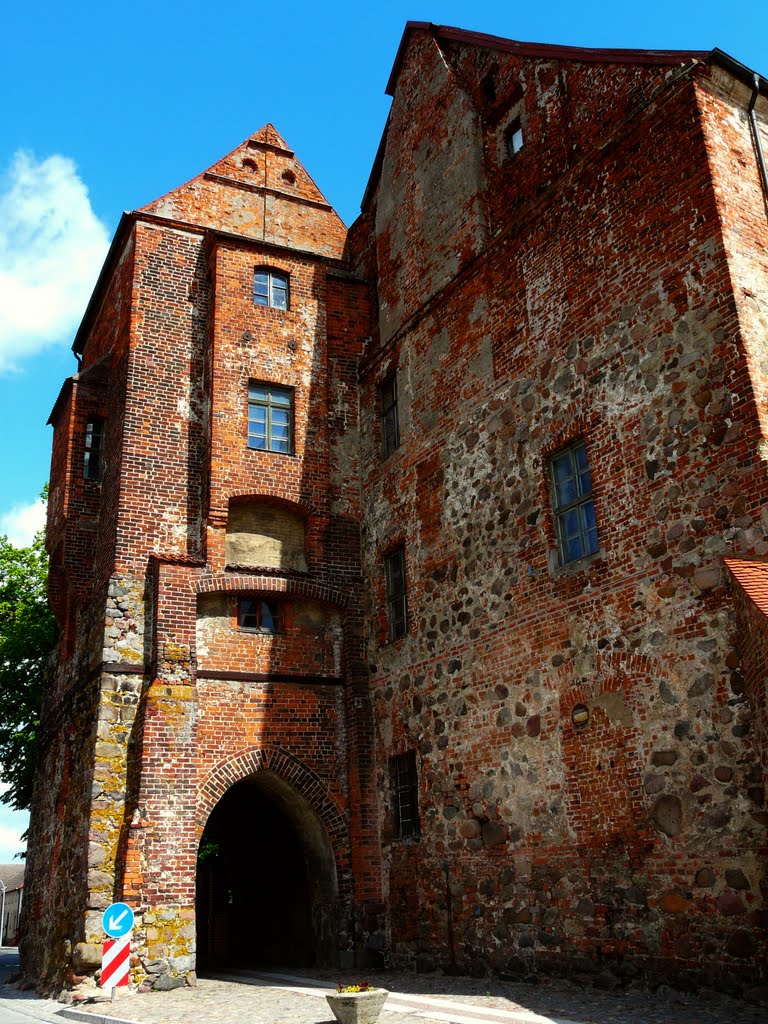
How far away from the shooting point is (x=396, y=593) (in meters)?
15.0

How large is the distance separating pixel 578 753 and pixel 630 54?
8.64 metres

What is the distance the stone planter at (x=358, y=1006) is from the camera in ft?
26.8

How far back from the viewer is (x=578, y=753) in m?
10.4

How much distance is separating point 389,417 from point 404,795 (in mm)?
6442

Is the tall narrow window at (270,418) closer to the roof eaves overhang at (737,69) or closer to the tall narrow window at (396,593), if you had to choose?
the tall narrow window at (396,593)


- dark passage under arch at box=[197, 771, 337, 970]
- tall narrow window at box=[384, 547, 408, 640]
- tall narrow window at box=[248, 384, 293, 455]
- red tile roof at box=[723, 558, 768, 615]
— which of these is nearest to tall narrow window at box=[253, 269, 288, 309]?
tall narrow window at box=[248, 384, 293, 455]

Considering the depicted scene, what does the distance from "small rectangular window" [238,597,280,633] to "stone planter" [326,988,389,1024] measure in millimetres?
7245

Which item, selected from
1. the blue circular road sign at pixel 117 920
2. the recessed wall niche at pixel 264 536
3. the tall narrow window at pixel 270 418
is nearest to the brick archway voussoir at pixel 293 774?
the recessed wall niche at pixel 264 536

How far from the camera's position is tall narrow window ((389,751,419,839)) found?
13547mm

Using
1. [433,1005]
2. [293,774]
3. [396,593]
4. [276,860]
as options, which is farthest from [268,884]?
[433,1005]

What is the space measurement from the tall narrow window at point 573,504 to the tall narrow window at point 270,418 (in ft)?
19.5

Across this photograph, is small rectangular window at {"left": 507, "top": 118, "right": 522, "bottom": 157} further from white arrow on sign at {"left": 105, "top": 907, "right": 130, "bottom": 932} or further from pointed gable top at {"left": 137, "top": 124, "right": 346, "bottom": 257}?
white arrow on sign at {"left": 105, "top": 907, "right": 130, "bottom": 932}

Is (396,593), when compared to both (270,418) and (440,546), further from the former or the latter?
(270,418)

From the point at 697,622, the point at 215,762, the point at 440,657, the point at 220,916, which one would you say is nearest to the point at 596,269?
the point at 697,622
